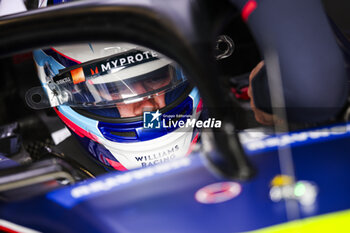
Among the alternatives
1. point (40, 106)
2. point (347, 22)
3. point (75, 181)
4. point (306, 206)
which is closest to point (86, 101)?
point (40, 106)

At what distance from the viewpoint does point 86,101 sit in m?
0.92

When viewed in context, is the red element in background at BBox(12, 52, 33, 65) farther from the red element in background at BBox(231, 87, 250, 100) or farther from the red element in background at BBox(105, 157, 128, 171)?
the red element in background at BBox(231, 87, 250, 100)

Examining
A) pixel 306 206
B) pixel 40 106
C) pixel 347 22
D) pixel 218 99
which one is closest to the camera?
pixel 218 99

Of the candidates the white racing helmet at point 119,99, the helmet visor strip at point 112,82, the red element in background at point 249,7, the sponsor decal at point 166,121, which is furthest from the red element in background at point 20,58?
the red element in background at point 249,7

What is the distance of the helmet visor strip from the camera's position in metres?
0.83

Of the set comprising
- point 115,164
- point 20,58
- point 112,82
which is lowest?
point 115,164

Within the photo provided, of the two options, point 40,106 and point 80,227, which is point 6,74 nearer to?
point 40,106

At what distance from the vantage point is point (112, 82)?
0.88m

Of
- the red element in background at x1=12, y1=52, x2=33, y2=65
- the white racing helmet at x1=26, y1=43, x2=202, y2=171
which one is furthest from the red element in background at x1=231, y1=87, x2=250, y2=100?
the red element in background at x1=12, y1=52, x2=33, y2=65

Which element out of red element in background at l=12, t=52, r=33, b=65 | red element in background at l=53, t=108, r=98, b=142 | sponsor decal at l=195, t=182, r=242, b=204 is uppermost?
red element in background at l=12, t=52, r=33, b=65

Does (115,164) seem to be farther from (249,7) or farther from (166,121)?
(249,7)

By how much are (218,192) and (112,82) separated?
0.43 meters

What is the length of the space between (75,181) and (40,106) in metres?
0.24

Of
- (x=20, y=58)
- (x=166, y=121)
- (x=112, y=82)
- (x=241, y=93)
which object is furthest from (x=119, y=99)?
(x=20, y=58)
